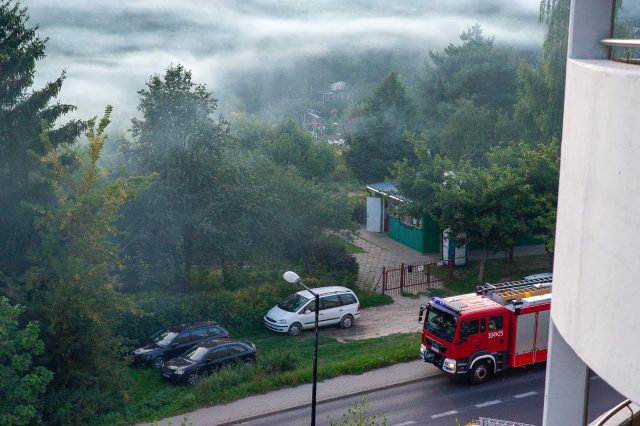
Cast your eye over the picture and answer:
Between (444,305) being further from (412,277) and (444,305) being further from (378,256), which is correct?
(378,256)

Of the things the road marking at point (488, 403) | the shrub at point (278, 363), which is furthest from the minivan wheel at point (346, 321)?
the road marking at point (488, 403)

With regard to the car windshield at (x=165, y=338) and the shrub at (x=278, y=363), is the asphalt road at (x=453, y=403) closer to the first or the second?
the shrub at (x=278, y=363)

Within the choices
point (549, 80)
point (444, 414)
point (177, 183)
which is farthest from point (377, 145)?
point (444, 414)

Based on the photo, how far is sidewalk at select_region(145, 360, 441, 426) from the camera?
17547mm

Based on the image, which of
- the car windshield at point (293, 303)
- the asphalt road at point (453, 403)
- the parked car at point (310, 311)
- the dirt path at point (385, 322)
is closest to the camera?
the asphalt road at point (453, 403)

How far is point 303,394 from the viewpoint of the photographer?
1878cm

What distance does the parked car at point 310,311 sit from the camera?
2322cm

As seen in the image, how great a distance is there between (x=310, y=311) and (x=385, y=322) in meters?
2.76

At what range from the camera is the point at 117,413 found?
17719mm

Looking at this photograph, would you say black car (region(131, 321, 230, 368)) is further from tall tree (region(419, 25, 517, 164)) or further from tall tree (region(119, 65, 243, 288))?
tall tree (region(419, 25, 517, 164))

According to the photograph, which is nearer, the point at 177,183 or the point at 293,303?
the point at 293,303

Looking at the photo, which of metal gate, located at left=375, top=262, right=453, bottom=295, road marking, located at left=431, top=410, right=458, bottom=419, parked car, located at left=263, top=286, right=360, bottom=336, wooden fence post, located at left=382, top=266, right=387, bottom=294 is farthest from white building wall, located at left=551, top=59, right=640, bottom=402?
metal gate, located at left=375, top=262, right=453, bottom=295

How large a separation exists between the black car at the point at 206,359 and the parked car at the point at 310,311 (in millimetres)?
2541

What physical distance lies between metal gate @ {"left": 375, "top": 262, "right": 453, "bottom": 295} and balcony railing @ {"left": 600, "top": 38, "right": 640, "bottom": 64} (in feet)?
71.5
